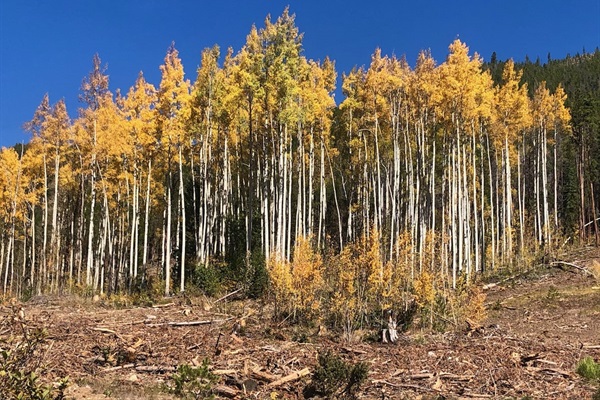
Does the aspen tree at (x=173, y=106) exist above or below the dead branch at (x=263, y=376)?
above

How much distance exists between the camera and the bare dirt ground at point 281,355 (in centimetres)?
774

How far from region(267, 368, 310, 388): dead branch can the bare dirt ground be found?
3cm

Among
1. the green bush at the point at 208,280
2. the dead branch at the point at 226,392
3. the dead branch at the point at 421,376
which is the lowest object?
the dead branch at the point at 421,376

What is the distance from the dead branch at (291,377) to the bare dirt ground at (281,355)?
3cm

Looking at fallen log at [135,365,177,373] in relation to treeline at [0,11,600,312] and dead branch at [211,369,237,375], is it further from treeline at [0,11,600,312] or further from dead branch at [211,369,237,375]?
treeline at [0,11,600,312]

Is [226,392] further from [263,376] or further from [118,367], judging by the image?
[118,367]

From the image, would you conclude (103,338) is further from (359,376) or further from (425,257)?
(425,257)

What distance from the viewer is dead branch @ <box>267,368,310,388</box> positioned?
7.89 meters

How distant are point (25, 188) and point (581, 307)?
2950 centimetres

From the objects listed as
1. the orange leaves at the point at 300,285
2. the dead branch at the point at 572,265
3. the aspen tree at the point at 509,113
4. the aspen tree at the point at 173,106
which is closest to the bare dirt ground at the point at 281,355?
the orange leaves at the point at 300,285

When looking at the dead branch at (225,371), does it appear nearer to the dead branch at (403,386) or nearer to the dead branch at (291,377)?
the dead branch at (291,377)

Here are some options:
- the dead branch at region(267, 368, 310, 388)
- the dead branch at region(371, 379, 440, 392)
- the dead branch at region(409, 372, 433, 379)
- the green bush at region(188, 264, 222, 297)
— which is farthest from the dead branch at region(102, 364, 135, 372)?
the green bush at region(188, 264, 222, 297)

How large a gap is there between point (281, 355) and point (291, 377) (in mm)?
1346

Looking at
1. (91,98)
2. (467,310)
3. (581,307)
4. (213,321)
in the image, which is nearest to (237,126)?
(91,98)
